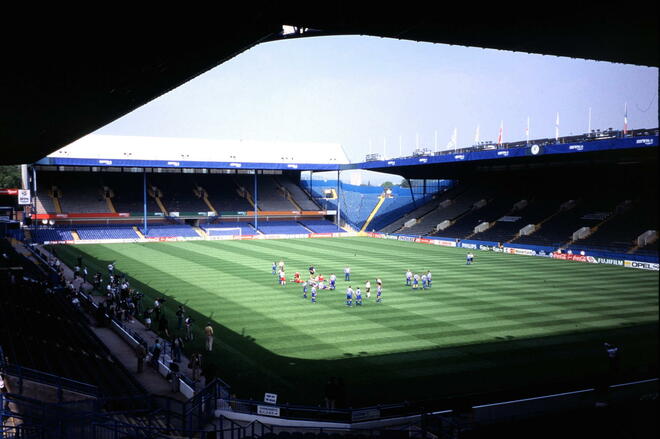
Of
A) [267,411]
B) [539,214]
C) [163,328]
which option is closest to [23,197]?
[163,328]

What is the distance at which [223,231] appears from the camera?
7019 centimetres

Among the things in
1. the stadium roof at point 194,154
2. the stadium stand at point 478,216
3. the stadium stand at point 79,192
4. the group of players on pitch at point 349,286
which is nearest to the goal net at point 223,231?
the stadium roof at point 194,154

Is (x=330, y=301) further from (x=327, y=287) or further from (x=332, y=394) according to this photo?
(x=332, y=394)

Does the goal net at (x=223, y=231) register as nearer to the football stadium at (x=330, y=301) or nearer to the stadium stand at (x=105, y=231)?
the football stadium at (x=330, y=301)

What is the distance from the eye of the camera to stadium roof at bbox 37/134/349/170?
63450 mm

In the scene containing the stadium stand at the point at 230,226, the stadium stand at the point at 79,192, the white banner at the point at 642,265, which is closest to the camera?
the white banner at the point at 642,265

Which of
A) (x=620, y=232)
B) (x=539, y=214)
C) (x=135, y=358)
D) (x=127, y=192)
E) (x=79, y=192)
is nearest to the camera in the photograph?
(x=135, y=358)

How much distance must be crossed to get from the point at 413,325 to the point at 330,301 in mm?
6271

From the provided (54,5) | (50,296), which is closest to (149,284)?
(50,296)

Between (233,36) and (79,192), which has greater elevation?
(233,36)

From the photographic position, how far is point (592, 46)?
1019cm

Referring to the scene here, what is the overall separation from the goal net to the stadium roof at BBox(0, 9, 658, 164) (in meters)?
54.6

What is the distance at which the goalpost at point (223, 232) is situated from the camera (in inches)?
2689

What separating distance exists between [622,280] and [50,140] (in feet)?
113
